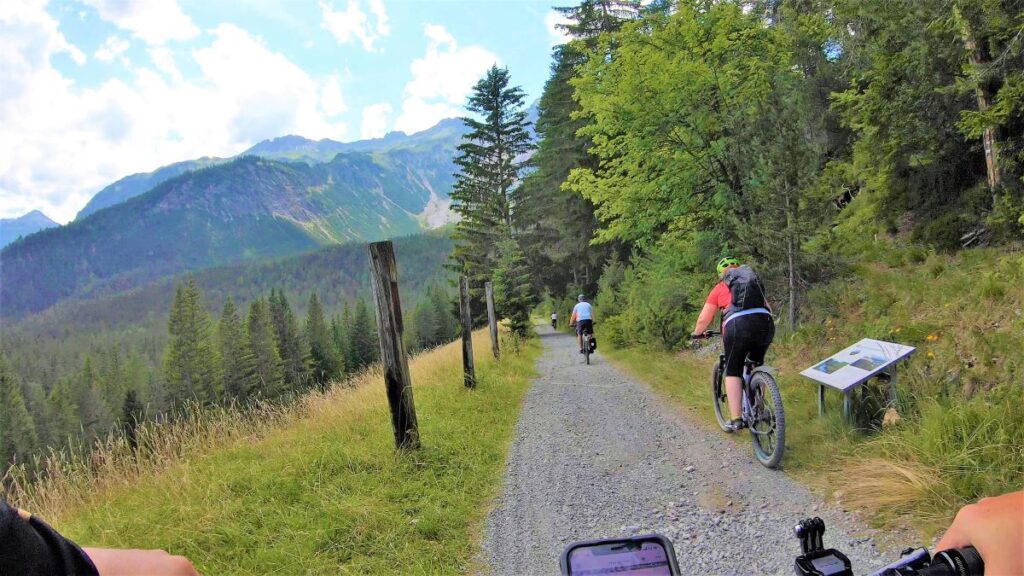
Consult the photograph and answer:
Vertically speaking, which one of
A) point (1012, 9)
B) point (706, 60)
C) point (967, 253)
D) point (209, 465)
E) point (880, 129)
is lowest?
point (209, 465)

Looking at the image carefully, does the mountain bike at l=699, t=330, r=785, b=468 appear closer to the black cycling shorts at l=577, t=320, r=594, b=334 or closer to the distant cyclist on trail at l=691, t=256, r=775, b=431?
the distant cyclist on trail at l=691, t=256, r=775, b=431

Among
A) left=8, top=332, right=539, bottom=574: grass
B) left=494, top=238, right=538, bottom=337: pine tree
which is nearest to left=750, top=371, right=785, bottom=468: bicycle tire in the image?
left=8, top=332, right=539, bottom=574: grass

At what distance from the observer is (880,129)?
10008mm

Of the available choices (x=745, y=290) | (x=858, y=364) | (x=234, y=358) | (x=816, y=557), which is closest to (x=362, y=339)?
(x=234, y=358)

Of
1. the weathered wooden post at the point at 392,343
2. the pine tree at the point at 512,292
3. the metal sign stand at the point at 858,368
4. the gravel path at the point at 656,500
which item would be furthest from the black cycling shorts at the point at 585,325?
the weathered wooden post at the point at 392,343

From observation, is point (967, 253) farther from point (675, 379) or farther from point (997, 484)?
point (997, 484)

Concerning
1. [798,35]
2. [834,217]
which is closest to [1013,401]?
[834,217]

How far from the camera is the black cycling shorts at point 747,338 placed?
5.49 metres

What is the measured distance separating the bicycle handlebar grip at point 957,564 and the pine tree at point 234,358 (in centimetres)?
6767

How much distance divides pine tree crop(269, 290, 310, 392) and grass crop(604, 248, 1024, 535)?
6617 cm

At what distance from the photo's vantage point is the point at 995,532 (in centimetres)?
101

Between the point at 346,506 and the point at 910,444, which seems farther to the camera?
the point at 346,506

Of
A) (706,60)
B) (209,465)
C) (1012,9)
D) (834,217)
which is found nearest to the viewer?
(209,465)

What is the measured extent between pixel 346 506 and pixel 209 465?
2.16m
